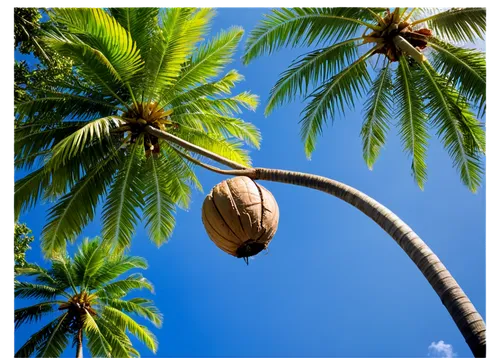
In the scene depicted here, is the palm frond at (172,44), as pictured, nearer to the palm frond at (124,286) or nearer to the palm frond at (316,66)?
the palm frond at (316,66)

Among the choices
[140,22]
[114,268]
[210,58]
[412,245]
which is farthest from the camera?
[114,268]

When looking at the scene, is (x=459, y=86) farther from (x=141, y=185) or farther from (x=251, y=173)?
(x=141, y=185)

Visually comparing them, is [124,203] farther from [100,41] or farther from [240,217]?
[240,217]

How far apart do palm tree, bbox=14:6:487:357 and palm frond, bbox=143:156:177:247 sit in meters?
0.02

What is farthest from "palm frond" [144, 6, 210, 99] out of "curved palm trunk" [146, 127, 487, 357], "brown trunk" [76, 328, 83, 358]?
"brown trunk" [76, 328, 83, 358]

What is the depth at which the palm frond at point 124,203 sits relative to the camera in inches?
297

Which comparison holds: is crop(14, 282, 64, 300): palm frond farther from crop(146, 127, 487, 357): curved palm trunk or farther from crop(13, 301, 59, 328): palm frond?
crop(146, 127, 487, 357): curved palm trunk

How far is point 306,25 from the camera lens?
22.5ft

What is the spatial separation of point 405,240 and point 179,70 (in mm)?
5307

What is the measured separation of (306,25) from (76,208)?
4519 millimetres

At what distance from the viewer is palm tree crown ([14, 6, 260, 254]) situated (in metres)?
6.80

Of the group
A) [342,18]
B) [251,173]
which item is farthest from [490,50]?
[342,18]

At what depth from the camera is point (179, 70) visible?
746 cm

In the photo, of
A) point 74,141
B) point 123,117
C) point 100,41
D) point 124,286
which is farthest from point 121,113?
point 124,286
